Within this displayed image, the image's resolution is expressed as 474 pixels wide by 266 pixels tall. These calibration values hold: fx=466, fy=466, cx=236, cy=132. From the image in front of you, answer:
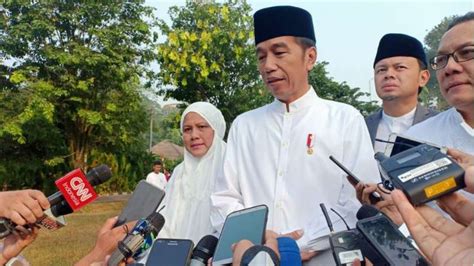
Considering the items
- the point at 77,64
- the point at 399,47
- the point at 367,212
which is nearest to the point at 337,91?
the point at 399,47

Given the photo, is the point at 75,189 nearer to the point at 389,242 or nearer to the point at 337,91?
the point at 389,242

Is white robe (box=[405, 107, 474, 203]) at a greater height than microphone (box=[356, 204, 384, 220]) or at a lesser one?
greater

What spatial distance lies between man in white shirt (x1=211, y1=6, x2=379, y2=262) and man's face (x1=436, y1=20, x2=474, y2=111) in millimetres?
576

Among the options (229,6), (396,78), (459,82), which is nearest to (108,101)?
(229,6)

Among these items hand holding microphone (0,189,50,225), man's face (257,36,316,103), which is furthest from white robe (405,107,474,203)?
hand holding microphone (0,189,50,225)

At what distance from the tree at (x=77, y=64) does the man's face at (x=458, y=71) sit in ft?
47.8

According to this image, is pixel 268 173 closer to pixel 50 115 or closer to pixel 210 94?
pixel 210 94

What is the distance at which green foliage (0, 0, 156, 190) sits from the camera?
1558 cm

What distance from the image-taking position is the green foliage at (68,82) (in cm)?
1558

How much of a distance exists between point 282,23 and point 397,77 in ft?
4.41

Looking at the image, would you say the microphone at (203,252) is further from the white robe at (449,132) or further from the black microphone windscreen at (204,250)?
the white robe at (449,132)

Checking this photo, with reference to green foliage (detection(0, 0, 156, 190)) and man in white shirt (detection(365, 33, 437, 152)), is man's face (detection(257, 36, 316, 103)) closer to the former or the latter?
man in white shirt (detection(365, 33, 437, 152))

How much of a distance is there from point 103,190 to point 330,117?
1630 centimetres

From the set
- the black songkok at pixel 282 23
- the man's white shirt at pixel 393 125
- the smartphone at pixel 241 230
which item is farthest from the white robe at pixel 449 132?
the man's white shirt at pixel 393 125
